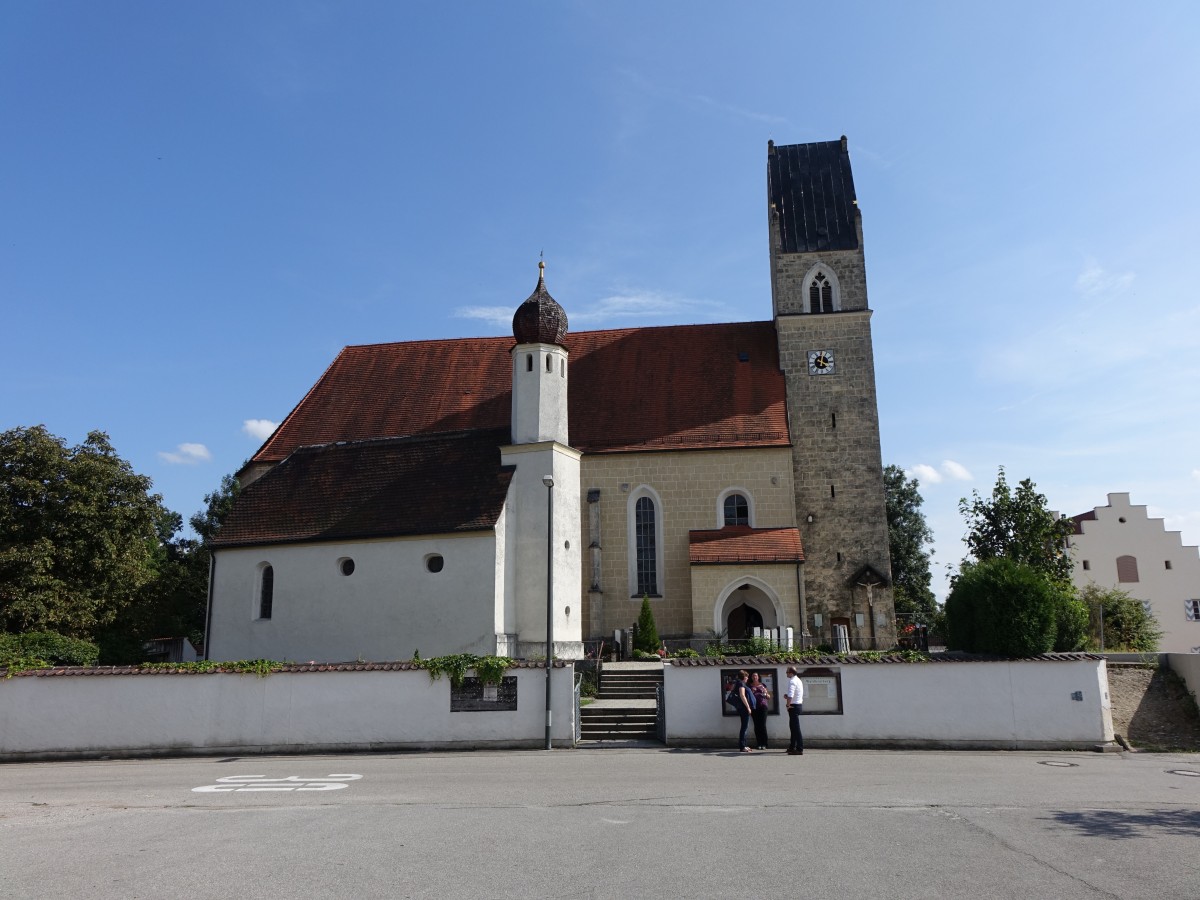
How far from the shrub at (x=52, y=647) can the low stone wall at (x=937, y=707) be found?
53.0 feet

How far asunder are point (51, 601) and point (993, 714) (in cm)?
2520

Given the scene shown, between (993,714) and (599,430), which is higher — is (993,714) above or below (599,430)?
Answer: below

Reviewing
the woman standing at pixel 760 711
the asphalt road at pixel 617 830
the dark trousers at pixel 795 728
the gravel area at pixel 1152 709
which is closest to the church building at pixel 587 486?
the woman standing at pixel 760 711

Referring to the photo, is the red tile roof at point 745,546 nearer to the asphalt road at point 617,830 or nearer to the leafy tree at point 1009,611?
the leafy tree at point 1009,611

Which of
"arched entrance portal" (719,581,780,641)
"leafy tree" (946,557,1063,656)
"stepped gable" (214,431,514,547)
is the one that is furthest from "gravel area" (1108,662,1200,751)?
"stepped gable" (214,431,514,547)

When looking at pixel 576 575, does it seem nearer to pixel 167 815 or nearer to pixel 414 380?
pixel 414 380

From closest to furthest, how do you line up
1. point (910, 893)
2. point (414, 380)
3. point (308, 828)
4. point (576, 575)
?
1. point (910, 893)
2. point (308, 828)
3. point (576, 575)
4. point (414, 380)

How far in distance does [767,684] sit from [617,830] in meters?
8.22

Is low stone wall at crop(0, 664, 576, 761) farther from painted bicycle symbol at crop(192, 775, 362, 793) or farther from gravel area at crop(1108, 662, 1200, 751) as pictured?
gravel area at crop(1108, 662, 1200, 751)

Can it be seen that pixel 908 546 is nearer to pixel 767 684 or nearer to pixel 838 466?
pixel 838 466

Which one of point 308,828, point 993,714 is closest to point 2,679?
point 308,828

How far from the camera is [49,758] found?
1769 cm

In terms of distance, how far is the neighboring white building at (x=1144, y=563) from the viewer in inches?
1529

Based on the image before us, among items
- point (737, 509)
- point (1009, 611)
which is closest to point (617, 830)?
point (1009, 611)
